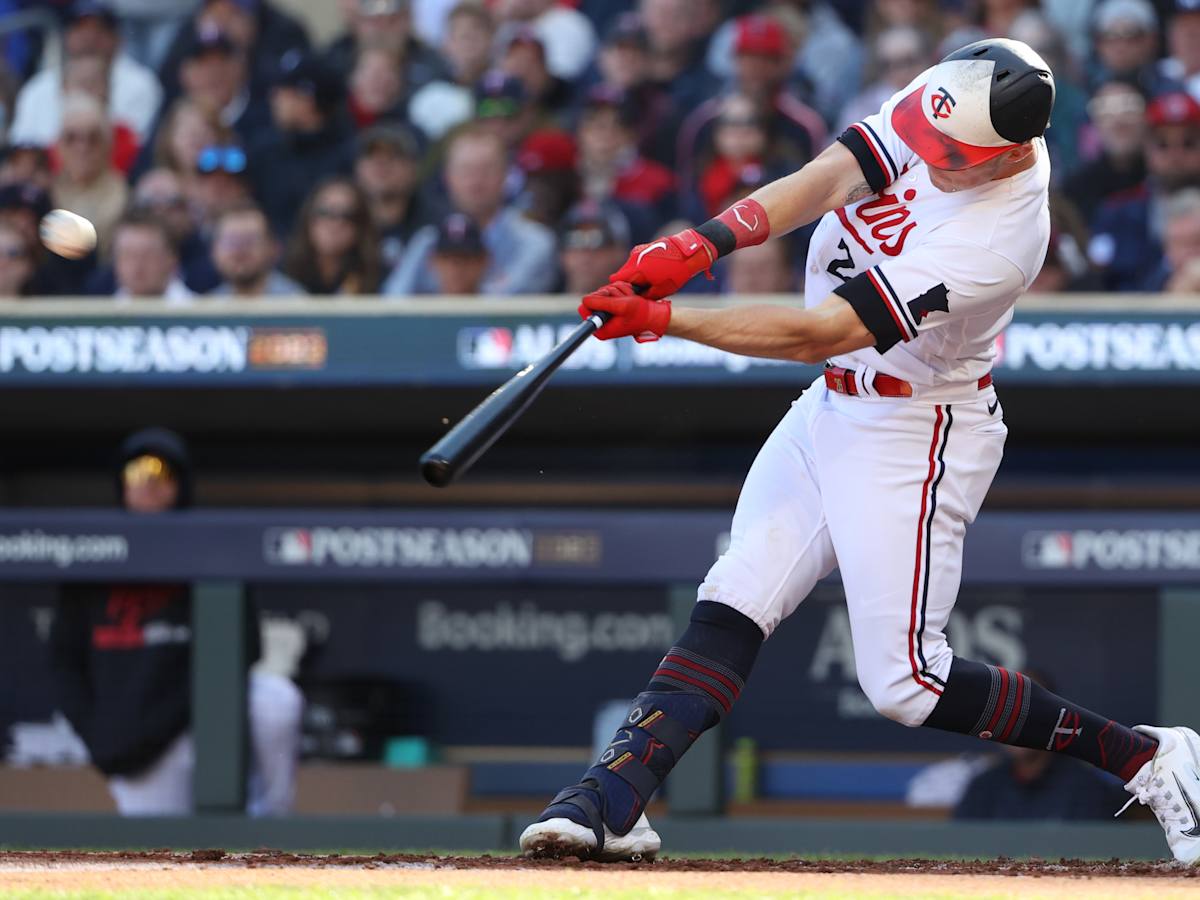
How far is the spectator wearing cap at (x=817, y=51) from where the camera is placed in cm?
695

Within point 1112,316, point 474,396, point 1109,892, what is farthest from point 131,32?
point 1109,892

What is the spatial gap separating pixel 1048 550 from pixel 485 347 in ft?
5.68

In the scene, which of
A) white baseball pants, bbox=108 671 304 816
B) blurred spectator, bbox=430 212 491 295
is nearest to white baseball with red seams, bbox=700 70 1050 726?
white baseball pants, bbox=108 671 304 816

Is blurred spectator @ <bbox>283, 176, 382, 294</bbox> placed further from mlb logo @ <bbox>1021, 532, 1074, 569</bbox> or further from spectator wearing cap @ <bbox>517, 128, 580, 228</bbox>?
mlb logo @ <bbox>1021, 532, 1074, 569</bbox>

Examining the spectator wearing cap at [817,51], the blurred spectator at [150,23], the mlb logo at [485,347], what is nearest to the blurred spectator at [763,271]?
the mlb logo at [485,347]

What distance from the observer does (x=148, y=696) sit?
18.3 feet

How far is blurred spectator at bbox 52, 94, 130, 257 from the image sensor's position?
277 inches

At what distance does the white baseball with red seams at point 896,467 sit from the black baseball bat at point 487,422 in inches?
21.8

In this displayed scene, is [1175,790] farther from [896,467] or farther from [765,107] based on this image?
[765,107]

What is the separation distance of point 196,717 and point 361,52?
9.92 ft

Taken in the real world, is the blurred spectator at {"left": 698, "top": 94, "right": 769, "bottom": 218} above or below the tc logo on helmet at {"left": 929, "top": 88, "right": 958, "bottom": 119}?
above

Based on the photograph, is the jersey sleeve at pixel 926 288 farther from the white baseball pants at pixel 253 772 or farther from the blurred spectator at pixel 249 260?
the blurred spectator at pixel 249 260

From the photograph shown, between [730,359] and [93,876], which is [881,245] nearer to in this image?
[93,876]

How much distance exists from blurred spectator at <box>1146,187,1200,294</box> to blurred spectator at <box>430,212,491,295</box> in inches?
83.1
